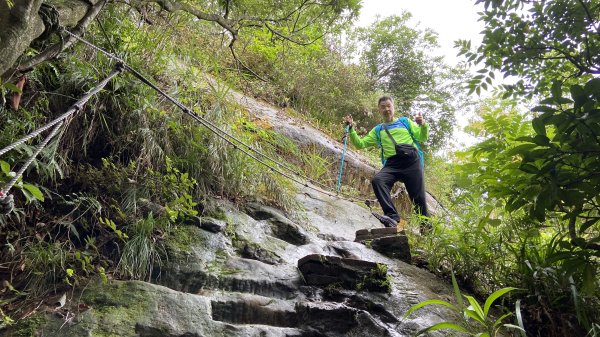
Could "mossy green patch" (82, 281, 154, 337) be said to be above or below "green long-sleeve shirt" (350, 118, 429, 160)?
below

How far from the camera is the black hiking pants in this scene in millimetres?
5137

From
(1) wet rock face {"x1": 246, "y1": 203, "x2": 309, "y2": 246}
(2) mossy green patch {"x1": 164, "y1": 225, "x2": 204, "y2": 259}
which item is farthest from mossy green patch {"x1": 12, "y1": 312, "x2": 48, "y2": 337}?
(1) wet rock face {"x1": 246, "y1": 203, "x2": 309, "y2": 246}

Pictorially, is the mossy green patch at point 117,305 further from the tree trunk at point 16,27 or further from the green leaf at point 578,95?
the green leaf at point 578,95

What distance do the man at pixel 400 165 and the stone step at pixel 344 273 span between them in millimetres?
1425

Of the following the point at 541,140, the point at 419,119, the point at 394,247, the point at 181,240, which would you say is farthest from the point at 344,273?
the point at 419,119

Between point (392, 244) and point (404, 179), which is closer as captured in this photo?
point (392, 244)

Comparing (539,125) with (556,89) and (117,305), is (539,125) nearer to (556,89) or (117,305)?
(556,89)

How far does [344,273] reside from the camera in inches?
148

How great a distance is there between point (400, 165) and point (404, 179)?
187 millimetres

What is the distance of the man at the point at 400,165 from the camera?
202 inches

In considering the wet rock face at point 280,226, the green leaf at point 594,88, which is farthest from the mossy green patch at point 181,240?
the green leaf at point 594,88

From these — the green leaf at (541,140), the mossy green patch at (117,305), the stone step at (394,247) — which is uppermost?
the green leaf at (541,140)

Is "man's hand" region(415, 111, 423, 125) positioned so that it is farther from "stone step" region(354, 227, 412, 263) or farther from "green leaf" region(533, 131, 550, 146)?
"green leaf" region(533, 131, 550, 146)

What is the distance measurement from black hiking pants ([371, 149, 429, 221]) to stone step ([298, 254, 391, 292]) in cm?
149
